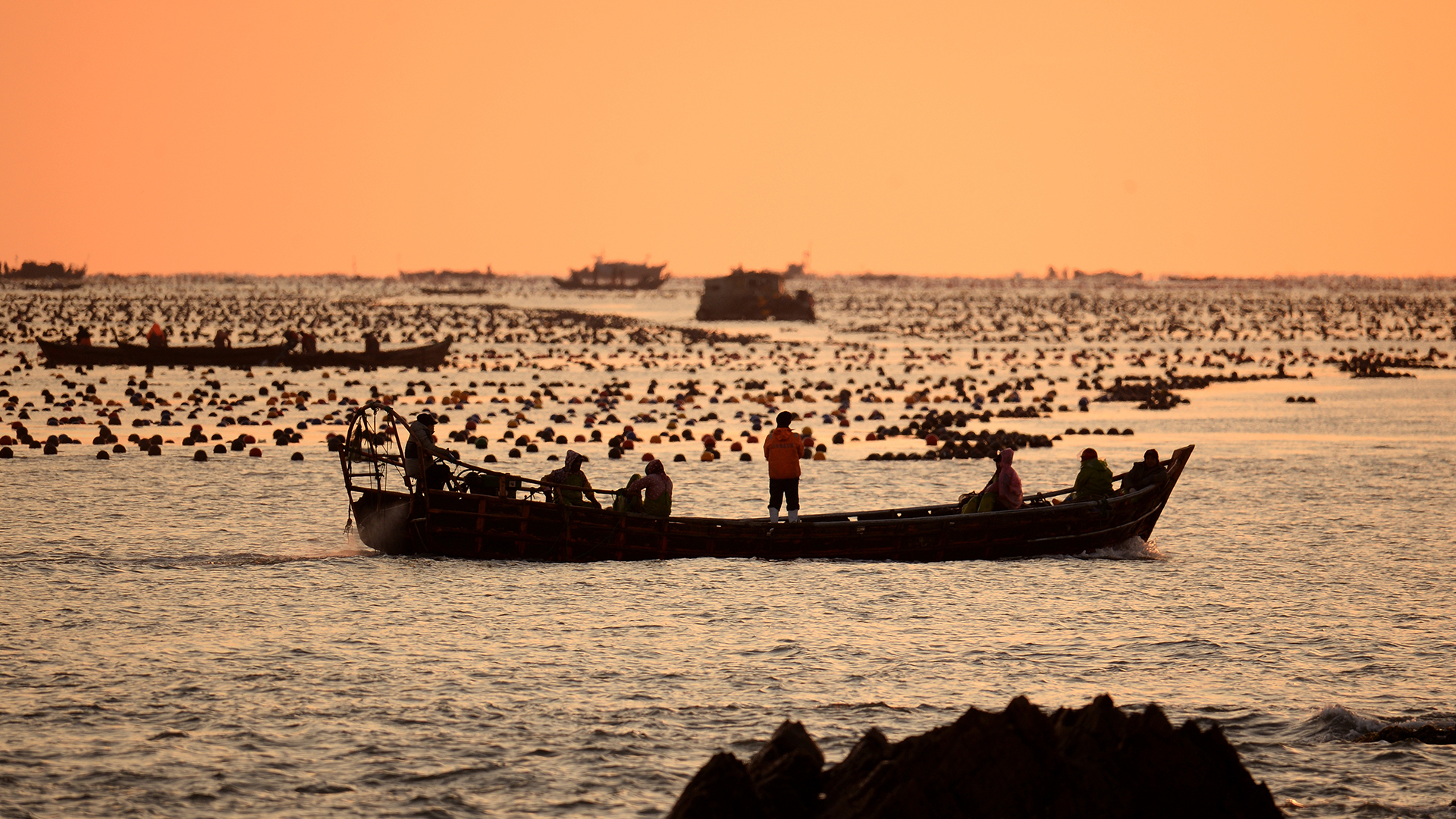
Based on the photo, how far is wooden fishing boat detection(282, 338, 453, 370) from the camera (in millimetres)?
60000

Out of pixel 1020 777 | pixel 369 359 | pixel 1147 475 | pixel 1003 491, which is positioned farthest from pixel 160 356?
pixel 1020 777

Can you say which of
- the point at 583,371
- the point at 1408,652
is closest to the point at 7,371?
the point at 583,371

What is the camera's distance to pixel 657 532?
22344mm

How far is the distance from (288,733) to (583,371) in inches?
1933

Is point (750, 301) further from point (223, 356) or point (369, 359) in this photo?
point (223, 356)

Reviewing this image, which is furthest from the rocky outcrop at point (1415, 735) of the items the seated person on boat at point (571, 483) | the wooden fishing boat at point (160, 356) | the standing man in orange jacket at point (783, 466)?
the wooden fishing boat at point (160, 356)

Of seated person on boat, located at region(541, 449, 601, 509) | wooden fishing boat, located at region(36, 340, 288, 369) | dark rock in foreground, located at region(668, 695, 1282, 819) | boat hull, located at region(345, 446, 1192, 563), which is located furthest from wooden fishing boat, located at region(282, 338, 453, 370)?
dark rock in foreground, located at region(668, 695, 1282, 819)

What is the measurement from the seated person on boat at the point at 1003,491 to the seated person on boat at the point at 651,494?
4586mm

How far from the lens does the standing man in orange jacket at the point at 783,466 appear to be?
22.9 m

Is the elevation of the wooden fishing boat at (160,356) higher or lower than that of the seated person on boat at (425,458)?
higher

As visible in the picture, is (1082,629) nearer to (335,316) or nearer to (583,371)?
(583,371)

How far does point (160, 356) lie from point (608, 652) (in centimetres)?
4679

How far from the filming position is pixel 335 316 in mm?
124188

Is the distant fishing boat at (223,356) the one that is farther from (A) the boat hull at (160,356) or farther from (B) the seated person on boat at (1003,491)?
(B) the seated person on boat at (1003,491)
